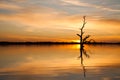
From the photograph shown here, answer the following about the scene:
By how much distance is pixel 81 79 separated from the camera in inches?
519

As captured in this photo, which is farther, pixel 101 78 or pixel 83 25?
pixel 83 25

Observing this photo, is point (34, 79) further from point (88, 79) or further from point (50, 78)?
point (88, 79)

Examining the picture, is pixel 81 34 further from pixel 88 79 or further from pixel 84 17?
pixel 88 79

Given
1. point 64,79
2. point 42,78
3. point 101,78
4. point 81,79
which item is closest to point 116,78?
point 101,78

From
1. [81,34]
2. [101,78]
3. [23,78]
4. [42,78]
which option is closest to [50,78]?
[42,78]

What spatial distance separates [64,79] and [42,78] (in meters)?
1.10

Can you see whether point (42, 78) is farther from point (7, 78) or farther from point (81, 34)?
point (81, 34)

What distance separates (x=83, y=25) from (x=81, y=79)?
5477 centimetres

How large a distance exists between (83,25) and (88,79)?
5487cm

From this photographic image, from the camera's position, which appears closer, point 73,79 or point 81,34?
point 73,79

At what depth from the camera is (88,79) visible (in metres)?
13.1

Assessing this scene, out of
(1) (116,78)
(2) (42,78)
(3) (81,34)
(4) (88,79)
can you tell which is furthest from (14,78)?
(3) (81,34)

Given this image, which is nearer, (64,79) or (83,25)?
(64,79)

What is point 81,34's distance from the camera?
218 ft
